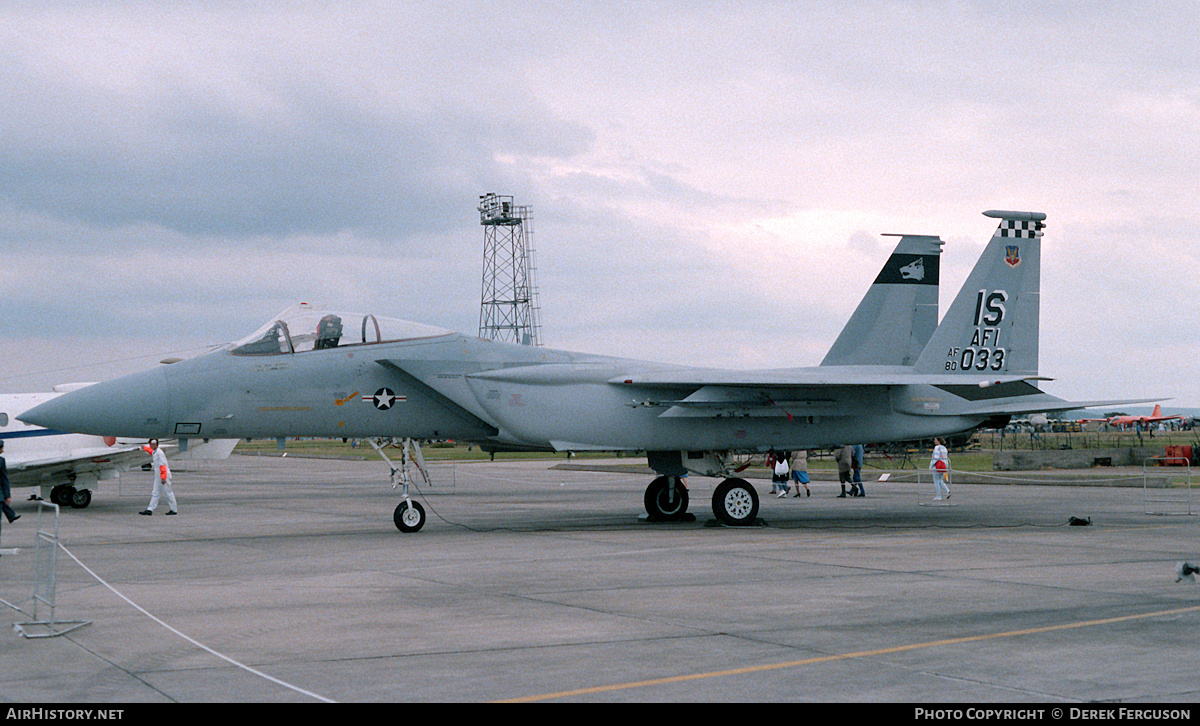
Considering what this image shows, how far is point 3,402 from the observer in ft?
76.8

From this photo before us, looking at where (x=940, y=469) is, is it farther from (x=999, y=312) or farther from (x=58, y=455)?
(x=58, y=455)

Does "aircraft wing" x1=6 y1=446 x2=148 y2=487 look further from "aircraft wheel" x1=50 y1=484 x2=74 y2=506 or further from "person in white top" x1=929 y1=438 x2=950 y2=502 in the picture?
"person in white top" x1=929 y1=438 x2=950 y2=502

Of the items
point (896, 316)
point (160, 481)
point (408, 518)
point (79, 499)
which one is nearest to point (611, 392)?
point (408, 518)

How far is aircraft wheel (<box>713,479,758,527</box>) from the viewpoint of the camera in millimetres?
17344

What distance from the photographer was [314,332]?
1587cm

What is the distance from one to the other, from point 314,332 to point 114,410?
2840 mm

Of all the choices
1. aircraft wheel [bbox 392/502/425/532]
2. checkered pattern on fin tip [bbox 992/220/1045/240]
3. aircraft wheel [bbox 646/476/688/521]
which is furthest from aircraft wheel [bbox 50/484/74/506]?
checkered pattern on fin tip [bbox 992/220/1045/240]

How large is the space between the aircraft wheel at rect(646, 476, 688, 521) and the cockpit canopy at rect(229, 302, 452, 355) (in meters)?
5.14

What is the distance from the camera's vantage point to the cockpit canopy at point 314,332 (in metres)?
15.7

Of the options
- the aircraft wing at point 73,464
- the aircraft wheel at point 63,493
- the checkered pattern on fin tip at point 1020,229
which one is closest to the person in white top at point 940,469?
the checkered pattern on fin tip at point 1020,229

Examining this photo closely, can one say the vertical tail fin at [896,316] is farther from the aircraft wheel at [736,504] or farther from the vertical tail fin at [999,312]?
the aircraft wheel at [736,504]

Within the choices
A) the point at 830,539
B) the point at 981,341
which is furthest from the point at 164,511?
the point at 981,341

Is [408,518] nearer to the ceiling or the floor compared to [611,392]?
nearer to the floor

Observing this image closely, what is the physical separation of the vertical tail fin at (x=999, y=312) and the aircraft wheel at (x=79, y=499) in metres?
17.9
